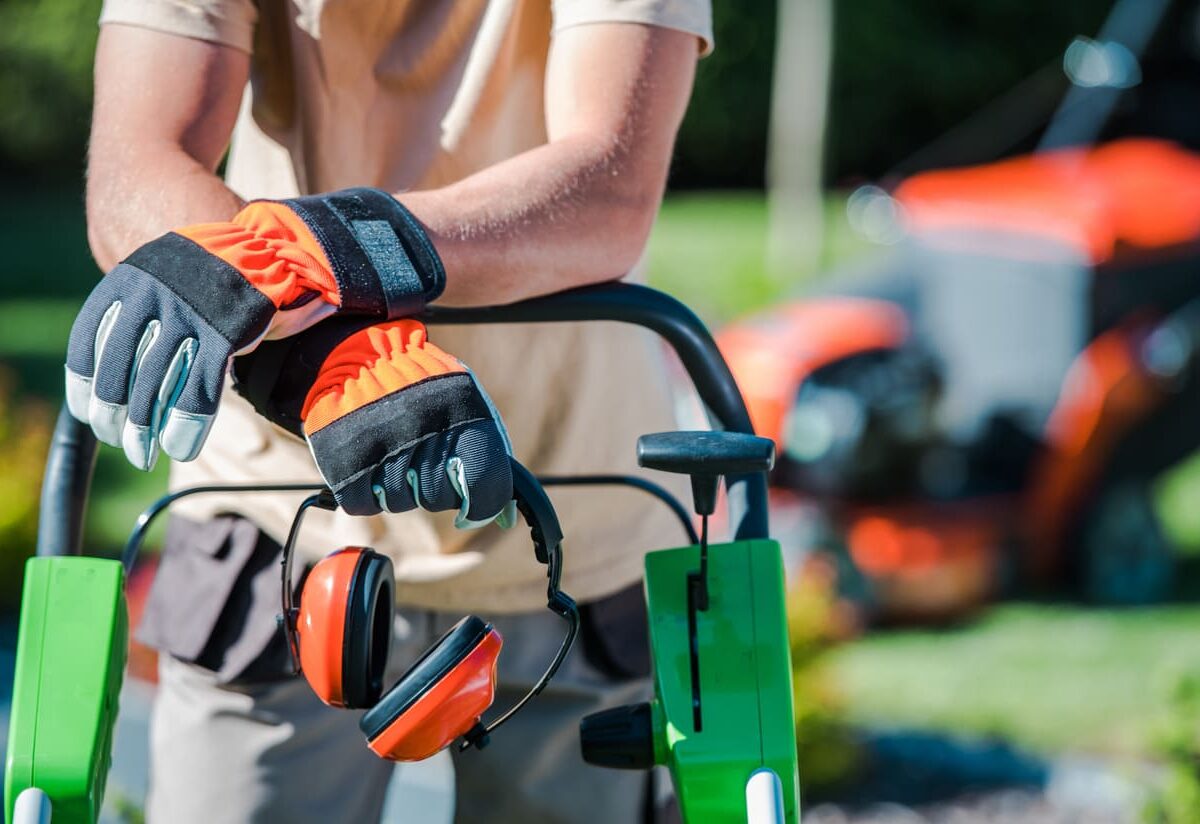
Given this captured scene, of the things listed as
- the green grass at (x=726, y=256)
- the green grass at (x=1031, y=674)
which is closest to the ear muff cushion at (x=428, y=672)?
the green grass at (x=1031, y=674)

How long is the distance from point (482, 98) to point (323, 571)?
0.54 meters

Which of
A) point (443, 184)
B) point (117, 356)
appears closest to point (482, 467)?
point (117, 356)

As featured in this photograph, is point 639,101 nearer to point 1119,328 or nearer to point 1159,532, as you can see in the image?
point 1119,328

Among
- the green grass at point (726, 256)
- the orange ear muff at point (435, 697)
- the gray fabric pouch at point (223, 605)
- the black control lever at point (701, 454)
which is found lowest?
the orange ear muff at point (435, 697)

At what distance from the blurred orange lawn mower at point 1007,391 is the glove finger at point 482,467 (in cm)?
319

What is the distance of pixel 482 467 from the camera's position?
40.9 inches

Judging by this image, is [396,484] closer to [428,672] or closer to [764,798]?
[428,672]

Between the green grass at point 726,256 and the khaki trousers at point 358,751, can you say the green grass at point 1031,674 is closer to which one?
the khaki trousers at point 358,751

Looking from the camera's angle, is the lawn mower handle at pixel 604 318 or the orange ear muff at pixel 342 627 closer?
the orange ear muff at pixel 342 627

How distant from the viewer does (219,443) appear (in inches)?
62.3

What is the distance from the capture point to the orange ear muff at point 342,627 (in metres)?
1.13

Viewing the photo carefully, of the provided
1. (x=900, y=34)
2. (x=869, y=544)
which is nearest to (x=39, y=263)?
(x=900, y=34)

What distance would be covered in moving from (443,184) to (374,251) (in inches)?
13.9

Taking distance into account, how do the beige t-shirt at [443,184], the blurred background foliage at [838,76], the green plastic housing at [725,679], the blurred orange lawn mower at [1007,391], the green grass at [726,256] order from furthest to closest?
the blurred background foliage at [838,76], the green grass at [726,256], the blurred orange lawn mower at [1007,391], the beige t-shirt at [443,184], the green plastic housing at [725,679]
